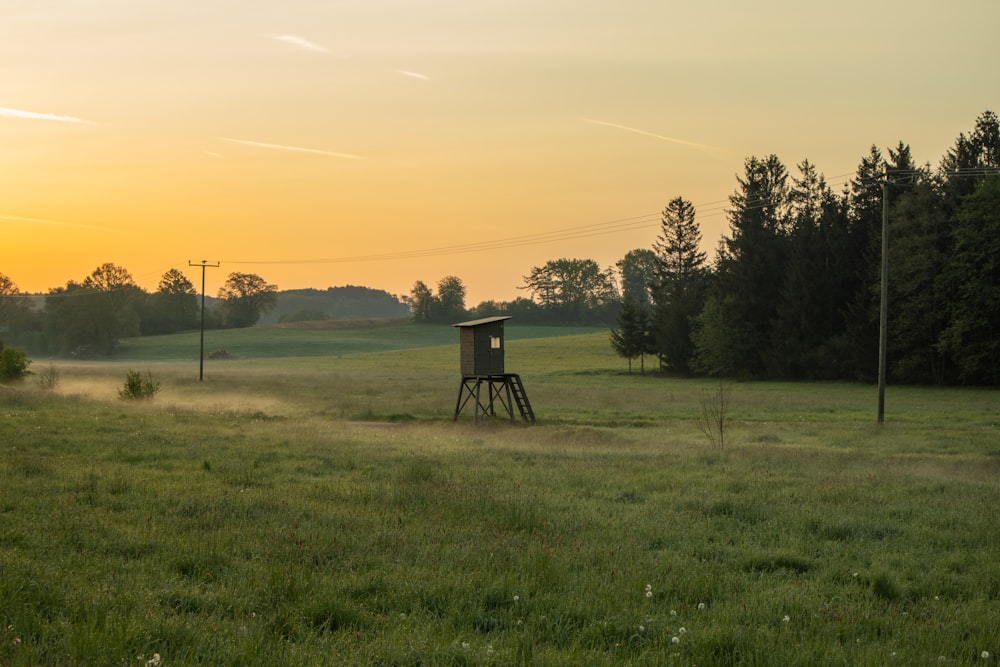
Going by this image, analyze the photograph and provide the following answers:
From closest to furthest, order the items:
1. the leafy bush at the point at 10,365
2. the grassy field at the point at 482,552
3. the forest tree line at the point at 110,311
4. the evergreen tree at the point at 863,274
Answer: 1. the grassy field at the point at 482,552
2. the leafy bush at the point at 10,365
3. the evergreen tree at the point at 863,274
4. the forest tree line at the point at 110,311

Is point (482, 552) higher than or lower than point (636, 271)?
lower

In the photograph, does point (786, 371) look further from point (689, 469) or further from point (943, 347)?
point (689, 469)

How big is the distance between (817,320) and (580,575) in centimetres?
6788

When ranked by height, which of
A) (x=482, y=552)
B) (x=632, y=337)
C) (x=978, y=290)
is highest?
(x=978, y=290)

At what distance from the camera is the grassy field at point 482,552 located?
6336mm

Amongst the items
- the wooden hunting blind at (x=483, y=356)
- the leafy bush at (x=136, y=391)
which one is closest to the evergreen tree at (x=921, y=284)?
the wooden hunting blind at (x=483, y=356)

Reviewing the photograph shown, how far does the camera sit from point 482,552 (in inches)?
357

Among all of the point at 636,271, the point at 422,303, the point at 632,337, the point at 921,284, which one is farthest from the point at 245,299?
the point at 921,284

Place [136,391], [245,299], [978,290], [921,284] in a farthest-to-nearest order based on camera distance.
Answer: [245,299], [921,284], [978,290], [136,391]

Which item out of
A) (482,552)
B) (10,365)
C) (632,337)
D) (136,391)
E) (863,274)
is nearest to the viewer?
(482,552)

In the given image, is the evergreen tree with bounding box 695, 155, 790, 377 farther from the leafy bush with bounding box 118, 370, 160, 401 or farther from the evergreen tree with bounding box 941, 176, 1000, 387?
the leafy bush with bounding box 118, 370, 160, 401

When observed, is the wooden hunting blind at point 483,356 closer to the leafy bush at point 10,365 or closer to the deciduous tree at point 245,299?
the leafy bush at point 10,365

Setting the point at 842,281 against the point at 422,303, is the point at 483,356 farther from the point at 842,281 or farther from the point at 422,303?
the point at 422,303

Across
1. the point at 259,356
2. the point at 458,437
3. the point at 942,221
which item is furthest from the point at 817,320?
the point at 259,356
